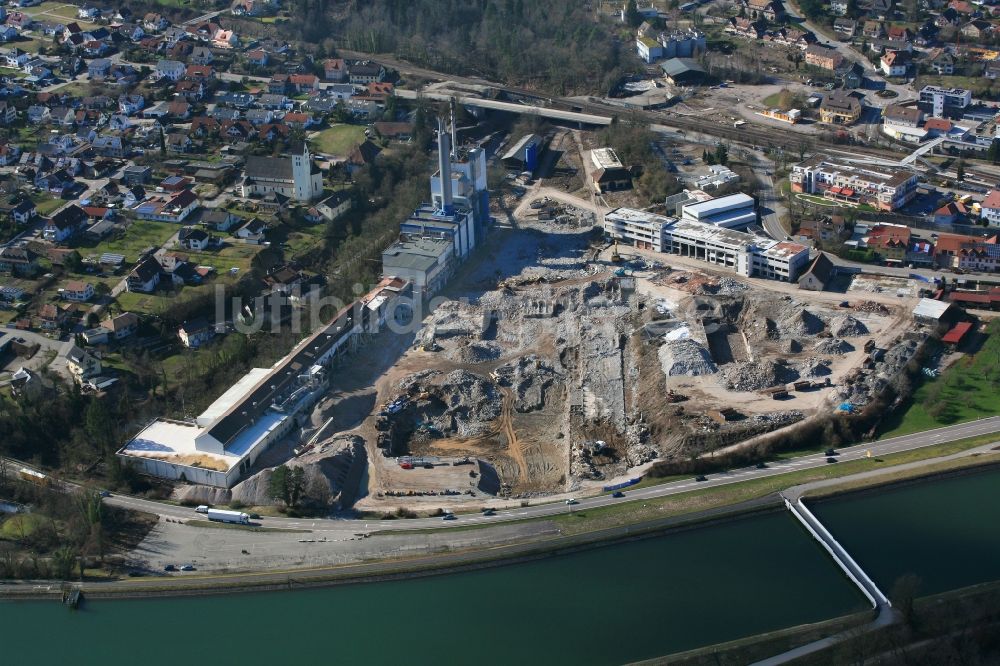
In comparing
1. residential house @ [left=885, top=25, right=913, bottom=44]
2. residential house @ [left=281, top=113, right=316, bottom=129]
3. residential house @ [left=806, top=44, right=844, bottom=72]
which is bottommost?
residential house @ [left=281, top=113, right=316, bottom=129]

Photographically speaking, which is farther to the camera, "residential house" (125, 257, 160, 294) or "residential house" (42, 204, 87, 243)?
"residential house" (42, 204, 87, 243)

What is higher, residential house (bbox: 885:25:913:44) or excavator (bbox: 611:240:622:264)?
residential house (bbox: 885:25:913:44)

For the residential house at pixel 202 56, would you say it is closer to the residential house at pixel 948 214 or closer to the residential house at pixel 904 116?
the residential house at pixel 904 116

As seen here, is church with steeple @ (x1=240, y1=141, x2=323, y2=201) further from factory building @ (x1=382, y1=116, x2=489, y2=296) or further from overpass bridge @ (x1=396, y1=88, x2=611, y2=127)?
overpass bridge @ (x1=396, y1=88, x2=611, y2=127)

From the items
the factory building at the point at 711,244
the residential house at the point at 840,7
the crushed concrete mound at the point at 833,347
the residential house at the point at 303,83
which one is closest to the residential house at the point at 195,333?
the factory building at the point at 711,244

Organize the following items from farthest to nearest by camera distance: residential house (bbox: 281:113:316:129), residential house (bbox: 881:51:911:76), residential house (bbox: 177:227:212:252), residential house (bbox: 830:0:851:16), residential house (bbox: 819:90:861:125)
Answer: residential house (bbox: 830:0:851:16), residential house (bbox: 881:51:911:76), residential house (bbox: 281:113:316:129), residential house (bbox: 819:90:861:125), residential house (bbox: 177:227:212:252)

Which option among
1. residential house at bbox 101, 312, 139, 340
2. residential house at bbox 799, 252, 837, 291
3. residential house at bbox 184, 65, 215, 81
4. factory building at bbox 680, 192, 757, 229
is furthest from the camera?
residential house at bbox 184, 65, 215, 81

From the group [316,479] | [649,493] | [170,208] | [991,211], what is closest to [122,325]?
[170,208]

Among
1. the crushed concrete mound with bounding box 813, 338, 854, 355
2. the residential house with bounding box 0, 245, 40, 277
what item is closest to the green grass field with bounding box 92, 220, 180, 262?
the residential house with bounding box 0, 245, 40, 277
